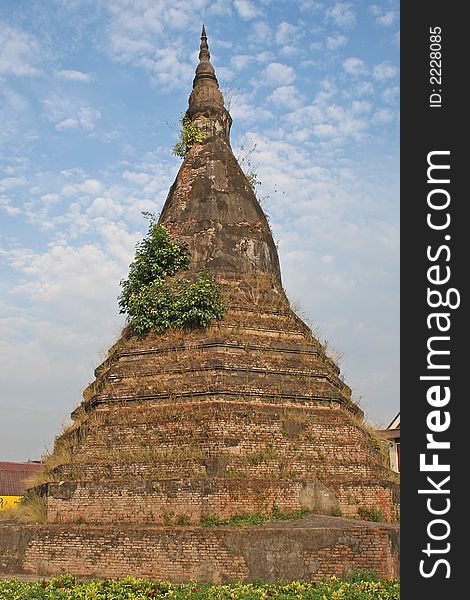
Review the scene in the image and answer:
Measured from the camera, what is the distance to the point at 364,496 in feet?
37.1

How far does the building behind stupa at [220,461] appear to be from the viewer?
973 cm

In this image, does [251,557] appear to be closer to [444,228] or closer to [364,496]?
[364,496]

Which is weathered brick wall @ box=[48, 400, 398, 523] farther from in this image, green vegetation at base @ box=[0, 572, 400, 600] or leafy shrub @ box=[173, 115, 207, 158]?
leafy shrub @ box=[173, 115, 207, 158]

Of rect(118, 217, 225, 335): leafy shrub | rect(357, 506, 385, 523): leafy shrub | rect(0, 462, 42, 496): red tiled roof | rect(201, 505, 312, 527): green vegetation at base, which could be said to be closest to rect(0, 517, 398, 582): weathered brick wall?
rect(201, 505, 312, 527): green vegetation at base

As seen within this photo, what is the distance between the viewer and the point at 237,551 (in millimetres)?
9664

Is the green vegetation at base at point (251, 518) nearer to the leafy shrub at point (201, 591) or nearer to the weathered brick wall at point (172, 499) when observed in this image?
the weathered brick wall at point (172, 499)

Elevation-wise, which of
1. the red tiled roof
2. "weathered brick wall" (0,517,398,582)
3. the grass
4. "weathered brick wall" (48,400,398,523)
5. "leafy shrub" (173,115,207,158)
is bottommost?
"weathered brick wall" (0,517,398,582)

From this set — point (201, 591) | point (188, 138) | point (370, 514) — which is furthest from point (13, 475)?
point (201, 591)

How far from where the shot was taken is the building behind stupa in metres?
9.73

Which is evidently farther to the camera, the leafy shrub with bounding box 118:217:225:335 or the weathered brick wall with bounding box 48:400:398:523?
the leafy shrub with bounding box 118:217:225:335

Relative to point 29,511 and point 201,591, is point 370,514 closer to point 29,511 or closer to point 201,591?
point 201,591

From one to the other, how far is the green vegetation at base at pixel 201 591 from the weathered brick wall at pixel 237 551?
62 centimetres

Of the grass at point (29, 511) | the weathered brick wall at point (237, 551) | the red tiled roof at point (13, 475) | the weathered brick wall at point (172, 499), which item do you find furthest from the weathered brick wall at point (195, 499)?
the red tiled roof at point (13, 475)

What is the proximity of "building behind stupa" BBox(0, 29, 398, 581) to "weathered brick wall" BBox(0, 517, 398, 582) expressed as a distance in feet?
0.06
